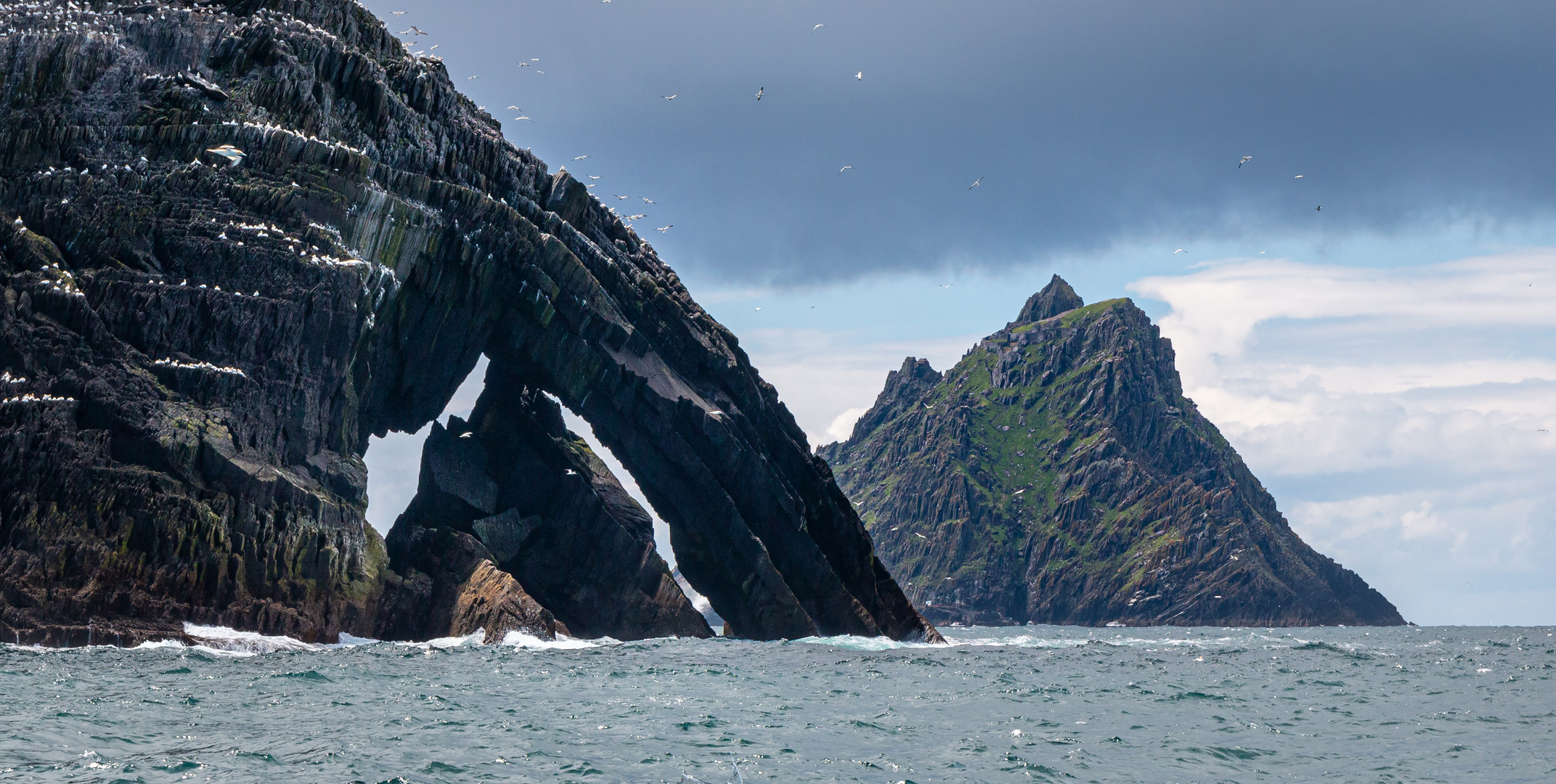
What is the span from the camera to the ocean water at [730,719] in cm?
2300

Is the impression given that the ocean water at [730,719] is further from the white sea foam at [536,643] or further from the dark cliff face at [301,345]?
the white sea foam at [536,643]

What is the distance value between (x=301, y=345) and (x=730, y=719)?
1595 inches

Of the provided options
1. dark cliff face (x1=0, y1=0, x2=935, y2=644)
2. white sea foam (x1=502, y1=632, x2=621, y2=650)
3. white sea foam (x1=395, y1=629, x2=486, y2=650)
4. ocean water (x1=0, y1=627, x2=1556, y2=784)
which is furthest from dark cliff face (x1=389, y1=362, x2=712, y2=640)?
ocean water (x1=0, y1=627, x2=1556, y2=784)

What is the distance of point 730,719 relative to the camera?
31.1m

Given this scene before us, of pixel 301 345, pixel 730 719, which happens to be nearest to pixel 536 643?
pixel 301 345

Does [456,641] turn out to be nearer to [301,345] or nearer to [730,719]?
[301,345]

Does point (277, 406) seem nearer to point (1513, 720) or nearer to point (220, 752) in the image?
point (220, 752)

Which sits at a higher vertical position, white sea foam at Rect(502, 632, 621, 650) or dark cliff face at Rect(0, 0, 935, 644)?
dark cliff face at Rect(0, 0, 935, 644)

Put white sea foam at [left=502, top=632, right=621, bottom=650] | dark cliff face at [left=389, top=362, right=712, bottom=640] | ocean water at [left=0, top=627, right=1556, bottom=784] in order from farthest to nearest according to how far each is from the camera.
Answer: dark cliff face at [left=389, top=362, right=712, bottom=640] < white sea foam at [left=502, top=632, right=621, bottom=650] < ocean water at [left=0, top=627, right=1556, bottom=784]

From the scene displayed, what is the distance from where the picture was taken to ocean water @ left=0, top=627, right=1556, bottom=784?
2300 centimetres

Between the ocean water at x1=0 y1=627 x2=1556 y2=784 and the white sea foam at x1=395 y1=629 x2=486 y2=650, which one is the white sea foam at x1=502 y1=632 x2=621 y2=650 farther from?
the ocean water at x1=0 y1=627 x2=1556 y2=784

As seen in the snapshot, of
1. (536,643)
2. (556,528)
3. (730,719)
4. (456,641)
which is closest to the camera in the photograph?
(730,719)

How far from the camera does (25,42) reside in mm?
63031

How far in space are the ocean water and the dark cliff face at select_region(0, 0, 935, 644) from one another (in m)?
6.13
